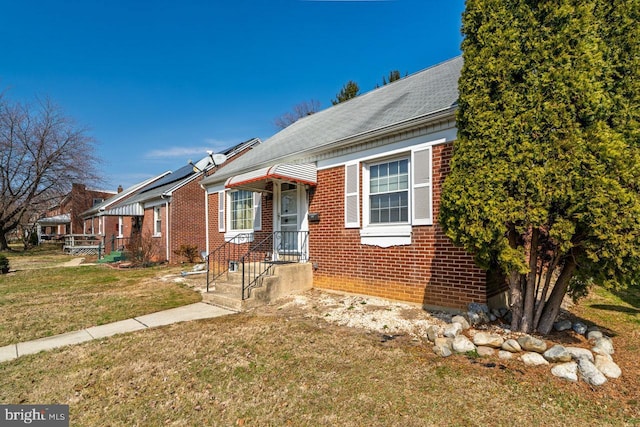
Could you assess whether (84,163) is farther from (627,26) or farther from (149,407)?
(627,26)

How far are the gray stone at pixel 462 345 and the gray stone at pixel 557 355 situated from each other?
30.9 inches

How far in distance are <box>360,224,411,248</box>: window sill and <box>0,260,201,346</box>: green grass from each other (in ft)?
13.8

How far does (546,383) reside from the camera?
3455mm

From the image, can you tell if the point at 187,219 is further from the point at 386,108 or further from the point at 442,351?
the point at 442,351

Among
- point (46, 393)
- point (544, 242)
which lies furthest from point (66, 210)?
point (544, 242)

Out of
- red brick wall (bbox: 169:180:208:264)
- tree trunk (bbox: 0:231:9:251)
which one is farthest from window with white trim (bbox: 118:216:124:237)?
tree trunk (bbox: 0:231:9:251)

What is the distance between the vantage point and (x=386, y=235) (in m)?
6.93

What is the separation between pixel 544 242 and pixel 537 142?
1.53m

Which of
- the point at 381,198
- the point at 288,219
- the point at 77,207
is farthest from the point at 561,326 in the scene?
the point at 77,207

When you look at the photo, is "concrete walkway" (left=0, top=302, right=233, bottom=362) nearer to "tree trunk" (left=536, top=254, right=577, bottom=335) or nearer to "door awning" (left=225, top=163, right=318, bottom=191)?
"door awning" (left=225, top=163, right=318, bottom=191)

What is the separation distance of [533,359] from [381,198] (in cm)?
403

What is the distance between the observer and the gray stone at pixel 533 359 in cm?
384

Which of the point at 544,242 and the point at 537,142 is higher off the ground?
the point at 537,142

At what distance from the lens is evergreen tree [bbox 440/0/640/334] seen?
383 centimetres
